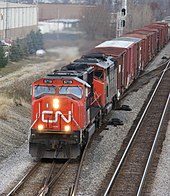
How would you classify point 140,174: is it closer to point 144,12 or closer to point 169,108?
point 169,108

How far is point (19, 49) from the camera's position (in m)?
47.6

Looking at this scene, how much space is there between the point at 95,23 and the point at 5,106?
16407mm

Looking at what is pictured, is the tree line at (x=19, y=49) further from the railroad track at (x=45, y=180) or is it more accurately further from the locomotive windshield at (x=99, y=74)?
the railroad track at (x=45, y=180)

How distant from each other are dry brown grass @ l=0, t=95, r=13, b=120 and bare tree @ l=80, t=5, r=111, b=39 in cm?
903

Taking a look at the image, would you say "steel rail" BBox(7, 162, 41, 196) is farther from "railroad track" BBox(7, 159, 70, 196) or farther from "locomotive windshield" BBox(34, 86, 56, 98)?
"locomotive windshield" BBox(34, 86, 56, 98)

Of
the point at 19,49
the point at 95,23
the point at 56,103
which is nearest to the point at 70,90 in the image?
the point at 56,103

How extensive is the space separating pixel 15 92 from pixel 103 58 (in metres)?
7.80

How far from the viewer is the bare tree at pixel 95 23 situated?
33734 millimetres

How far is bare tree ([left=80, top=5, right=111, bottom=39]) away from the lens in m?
33.7

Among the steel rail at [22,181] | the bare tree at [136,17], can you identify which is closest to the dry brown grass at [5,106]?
the steel rail at [22,181]

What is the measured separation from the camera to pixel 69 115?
15.9m

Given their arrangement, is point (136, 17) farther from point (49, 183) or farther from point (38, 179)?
point (49, 183)

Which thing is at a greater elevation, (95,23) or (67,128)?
(95,23)

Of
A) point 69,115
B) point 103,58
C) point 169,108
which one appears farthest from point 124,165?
point 169,108
